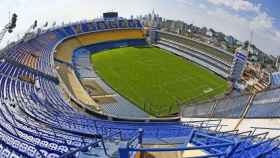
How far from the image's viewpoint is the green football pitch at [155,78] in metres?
46.7

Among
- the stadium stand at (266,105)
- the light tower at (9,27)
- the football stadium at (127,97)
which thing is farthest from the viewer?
the light tower at (9,27)

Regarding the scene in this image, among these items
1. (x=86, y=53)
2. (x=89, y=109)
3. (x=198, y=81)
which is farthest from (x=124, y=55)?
(x=89, y=109)

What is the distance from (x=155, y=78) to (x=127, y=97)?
1114 centimetres

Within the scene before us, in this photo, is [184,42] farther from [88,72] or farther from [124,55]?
[88,72]

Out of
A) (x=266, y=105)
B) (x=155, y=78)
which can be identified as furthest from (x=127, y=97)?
(x=266, y=105)

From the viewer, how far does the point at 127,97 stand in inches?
1829

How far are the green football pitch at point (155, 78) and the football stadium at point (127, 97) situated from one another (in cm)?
18

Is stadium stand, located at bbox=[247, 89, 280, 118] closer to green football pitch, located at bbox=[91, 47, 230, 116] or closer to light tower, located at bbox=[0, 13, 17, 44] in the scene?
green football pitch, located at bbox=[91, 47, 230, 116]

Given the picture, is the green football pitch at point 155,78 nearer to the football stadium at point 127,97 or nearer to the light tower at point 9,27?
the football stadium at point 127,97

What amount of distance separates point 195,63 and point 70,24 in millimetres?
29955

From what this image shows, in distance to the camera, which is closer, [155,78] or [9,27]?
[9,27]

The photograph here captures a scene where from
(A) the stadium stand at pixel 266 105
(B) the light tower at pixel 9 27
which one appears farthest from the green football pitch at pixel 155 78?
(B) the light tower at pixel 9 27

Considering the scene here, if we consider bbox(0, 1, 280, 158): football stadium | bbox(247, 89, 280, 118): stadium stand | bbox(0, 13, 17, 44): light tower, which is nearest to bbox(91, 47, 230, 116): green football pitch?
bbox(0, 1, 280, 158): football stadium

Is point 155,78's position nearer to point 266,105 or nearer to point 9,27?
point 9,27
